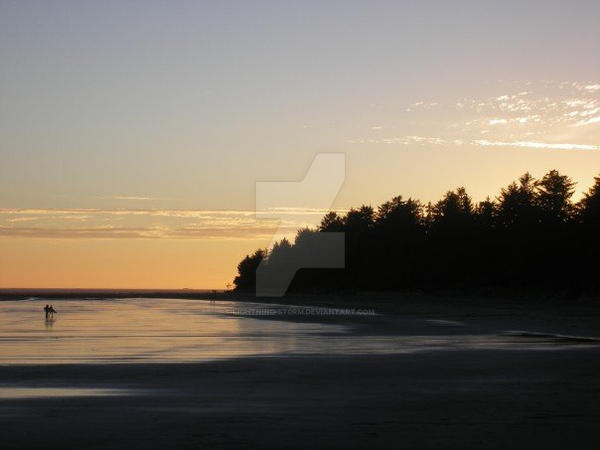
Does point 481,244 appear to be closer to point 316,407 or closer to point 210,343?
point 210,343

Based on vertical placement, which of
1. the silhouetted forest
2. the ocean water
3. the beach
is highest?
the silhouetted forest

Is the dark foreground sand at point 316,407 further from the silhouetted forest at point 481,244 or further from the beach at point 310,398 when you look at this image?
the silhouetted forest at point 481,244

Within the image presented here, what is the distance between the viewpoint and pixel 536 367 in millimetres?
22203

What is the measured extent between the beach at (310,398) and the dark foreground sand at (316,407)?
30 mm

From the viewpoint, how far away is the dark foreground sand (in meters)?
12.3

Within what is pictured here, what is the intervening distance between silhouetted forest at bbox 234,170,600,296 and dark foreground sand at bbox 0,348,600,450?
62.5 meters

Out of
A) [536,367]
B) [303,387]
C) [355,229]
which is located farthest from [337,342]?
[355,229]

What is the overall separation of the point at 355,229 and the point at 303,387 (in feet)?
458

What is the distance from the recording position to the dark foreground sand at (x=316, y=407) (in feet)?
40.3

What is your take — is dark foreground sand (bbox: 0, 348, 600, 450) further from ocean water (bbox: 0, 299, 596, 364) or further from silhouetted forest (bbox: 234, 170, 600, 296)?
silhouetted forest (bbox: 234, 170, 600, 296)

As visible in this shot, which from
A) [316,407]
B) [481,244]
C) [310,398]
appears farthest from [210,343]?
[481,244]

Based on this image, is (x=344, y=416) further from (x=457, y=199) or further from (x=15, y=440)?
(x=457, y=199)

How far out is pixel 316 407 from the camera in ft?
50.5

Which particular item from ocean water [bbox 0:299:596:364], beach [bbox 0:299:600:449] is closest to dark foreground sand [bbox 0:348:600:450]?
beach [bbox 0:299:600:449]
